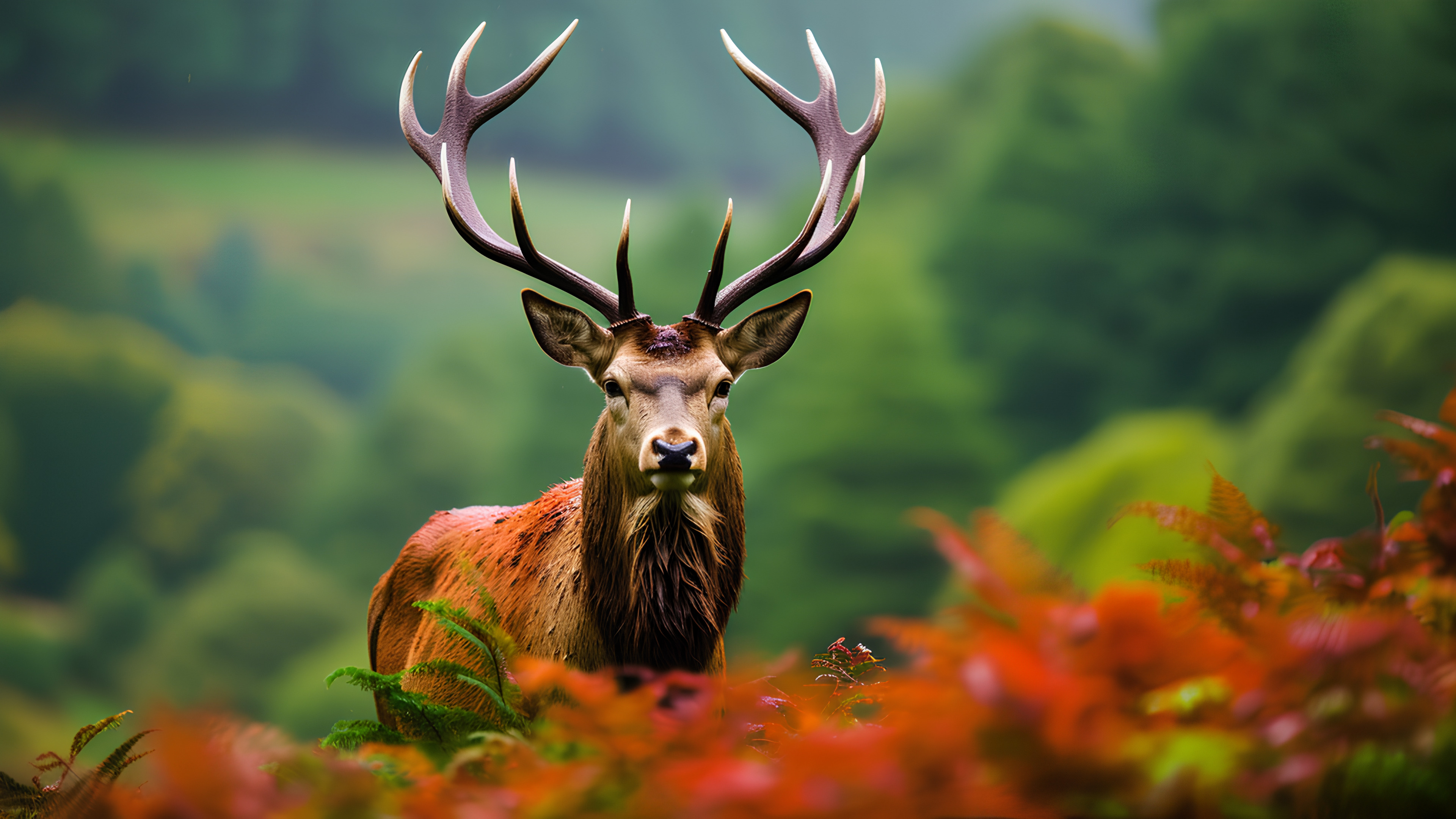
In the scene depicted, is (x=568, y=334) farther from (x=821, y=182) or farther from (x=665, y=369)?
(x=821, y=182)

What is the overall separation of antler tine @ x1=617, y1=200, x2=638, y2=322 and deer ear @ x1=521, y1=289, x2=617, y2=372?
0.38 feet

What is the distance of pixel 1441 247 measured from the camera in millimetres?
23203

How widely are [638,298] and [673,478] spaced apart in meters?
23.1

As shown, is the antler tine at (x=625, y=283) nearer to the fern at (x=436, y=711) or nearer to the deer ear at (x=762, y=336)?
the deer ear at (x=762, y=336)

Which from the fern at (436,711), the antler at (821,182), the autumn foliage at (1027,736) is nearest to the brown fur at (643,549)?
the antler at (821,182)

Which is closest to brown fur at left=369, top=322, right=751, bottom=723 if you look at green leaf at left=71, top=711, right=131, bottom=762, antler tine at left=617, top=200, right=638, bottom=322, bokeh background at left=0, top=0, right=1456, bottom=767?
antler tine at left=617, top=200, right=638, bottom=322

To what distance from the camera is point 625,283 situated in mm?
4008

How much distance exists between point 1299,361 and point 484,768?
23144mm

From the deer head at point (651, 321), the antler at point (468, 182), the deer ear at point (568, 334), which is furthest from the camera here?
the antler at point (468, 182)

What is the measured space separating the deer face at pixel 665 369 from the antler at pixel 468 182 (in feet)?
0.49

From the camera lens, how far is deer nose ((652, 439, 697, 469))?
3.50 meters

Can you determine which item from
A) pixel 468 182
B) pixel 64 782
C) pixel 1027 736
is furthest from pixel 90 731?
pixel 468 182

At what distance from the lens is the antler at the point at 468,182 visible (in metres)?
4.11

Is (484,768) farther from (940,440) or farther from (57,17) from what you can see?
(57,17)
